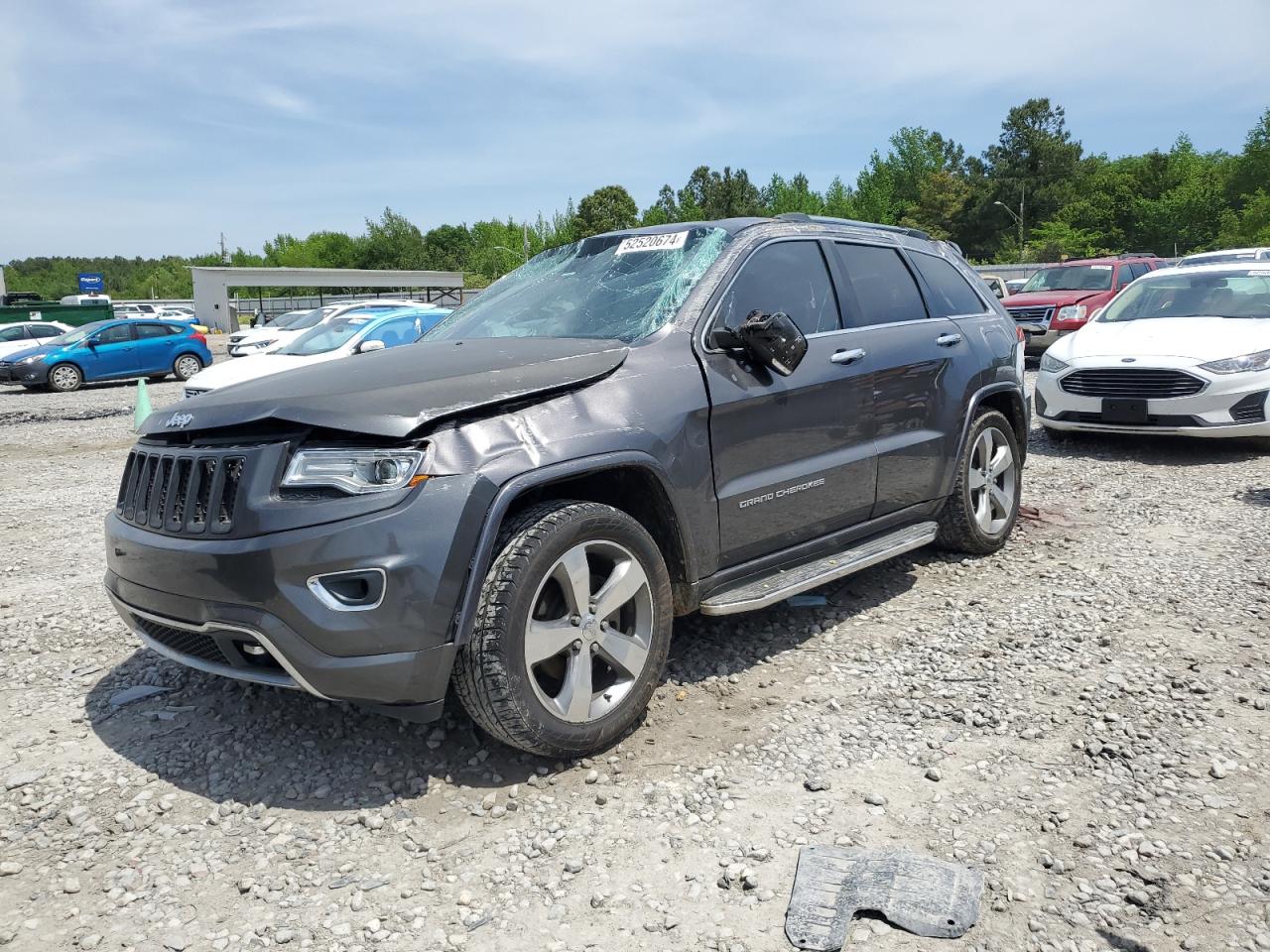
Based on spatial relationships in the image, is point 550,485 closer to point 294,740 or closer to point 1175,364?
point 294,740

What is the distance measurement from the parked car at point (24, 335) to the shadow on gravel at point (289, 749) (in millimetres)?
24261

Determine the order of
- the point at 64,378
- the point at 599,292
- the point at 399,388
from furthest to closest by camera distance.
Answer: the point at 64,378, the point at 599,292, the point at 399,388

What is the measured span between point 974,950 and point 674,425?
1877 millimetres

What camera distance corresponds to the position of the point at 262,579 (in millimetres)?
2836

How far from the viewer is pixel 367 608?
9.22 feet

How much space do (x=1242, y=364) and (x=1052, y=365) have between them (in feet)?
4.93

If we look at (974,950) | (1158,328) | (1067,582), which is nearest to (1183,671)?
(1067,582)

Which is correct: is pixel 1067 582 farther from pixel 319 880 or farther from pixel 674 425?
pixel 319 880

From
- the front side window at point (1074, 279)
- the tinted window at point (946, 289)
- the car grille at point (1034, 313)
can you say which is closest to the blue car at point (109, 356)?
the car grille at point (1034, 313)

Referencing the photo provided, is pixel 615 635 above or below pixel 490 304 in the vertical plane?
below

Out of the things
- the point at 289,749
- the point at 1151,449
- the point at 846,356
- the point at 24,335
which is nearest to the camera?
the point at 289,749

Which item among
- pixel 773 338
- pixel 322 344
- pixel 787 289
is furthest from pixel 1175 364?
pixel 322 344

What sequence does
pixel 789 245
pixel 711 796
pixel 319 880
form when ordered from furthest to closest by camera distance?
pixel 789 245, pixel 711 796, pixel 319 880

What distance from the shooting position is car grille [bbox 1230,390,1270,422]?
25.4ft
